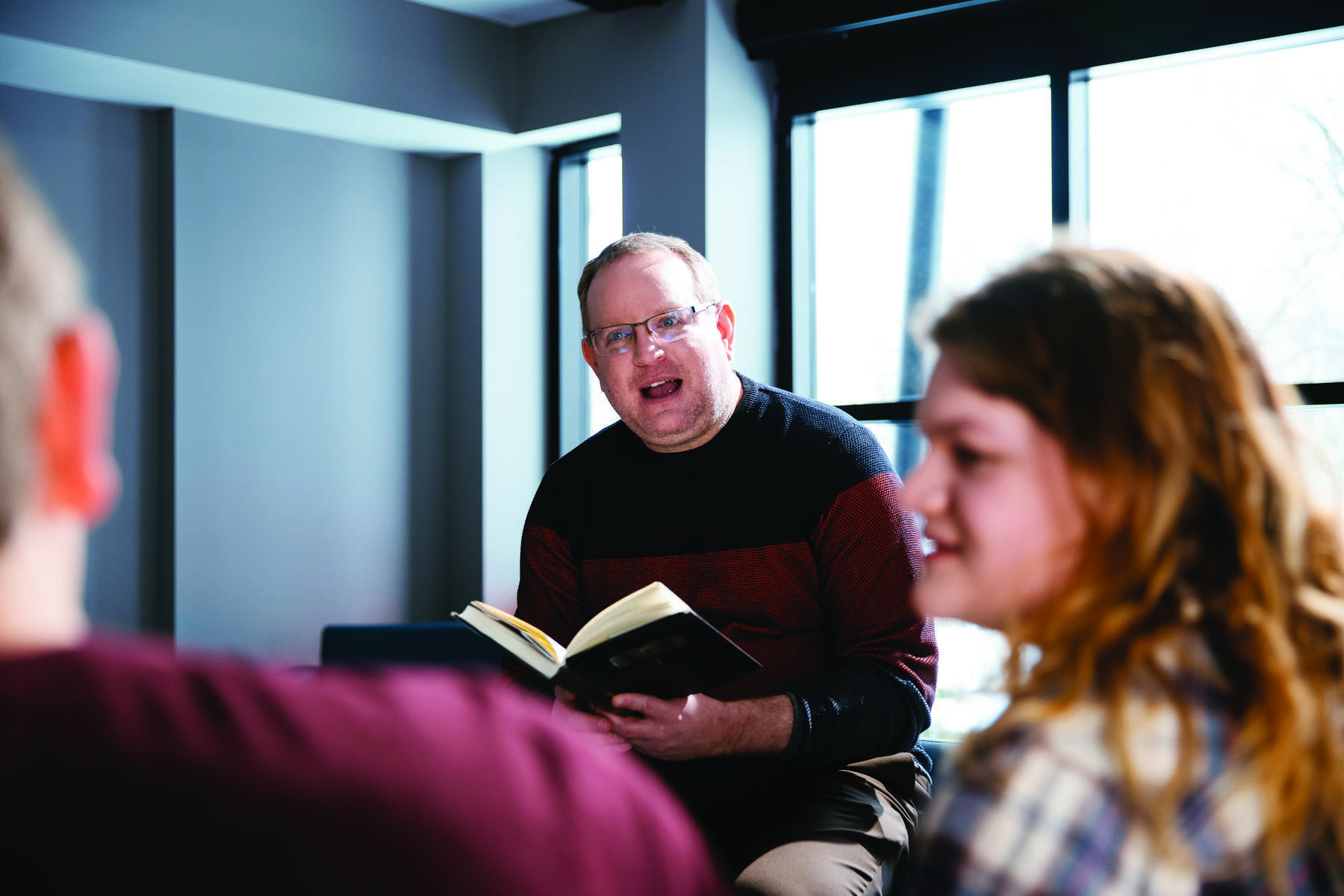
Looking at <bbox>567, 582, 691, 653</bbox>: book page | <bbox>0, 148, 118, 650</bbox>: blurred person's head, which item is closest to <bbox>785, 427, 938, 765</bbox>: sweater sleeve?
<bbox>567, 582, 691, 653</bbox>: book page

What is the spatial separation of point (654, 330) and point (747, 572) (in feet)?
1.65

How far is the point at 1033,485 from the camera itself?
80cm

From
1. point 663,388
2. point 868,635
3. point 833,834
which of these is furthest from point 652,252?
point 833,834

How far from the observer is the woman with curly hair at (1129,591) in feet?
2.18

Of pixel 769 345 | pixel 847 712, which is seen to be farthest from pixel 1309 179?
pixel 847 712

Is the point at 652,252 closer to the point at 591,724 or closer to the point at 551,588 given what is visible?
the point at 551,588

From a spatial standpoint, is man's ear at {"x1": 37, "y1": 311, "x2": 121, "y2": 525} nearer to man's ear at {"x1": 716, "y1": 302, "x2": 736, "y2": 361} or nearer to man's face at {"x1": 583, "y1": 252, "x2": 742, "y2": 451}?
man's face at {"x1": 583, "y1": 252, "x2": 742, "y2": 451}

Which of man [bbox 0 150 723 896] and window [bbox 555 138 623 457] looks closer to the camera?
man [bbox 0 150 723 896]

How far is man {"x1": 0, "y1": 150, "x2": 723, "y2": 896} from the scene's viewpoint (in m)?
0.48

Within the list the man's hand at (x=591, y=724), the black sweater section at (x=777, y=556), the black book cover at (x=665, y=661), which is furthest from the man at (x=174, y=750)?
the black sweater section at (x=777, y=556)

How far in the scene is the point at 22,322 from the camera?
0.50 m

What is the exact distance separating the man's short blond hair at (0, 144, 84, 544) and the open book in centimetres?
99

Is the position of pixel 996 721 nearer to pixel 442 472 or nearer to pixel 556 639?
pixel 556 639

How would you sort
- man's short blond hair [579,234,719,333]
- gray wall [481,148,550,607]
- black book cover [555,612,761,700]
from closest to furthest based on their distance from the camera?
black book cover [555,612,761,700] < man's short blond hair [579,234,719,333] < gray wall [481,148,550,607]
